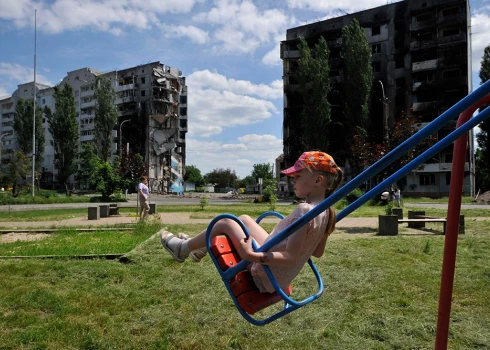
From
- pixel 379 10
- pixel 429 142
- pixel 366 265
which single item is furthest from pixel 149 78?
pixel 366 265

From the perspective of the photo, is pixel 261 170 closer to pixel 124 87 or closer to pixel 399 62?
pixel 124 87

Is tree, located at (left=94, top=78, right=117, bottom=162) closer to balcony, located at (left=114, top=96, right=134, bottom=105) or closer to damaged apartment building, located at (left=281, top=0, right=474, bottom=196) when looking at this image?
balcony, located at (left=114, top=96, right=134, bottom=105)

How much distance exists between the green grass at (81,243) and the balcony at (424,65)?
130 feet

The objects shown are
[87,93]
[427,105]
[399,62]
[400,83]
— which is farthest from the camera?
[87,93]

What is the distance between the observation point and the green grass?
300 inches

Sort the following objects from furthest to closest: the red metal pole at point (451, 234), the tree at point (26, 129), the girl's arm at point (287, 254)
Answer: the tree at point (26, 129) → the red metal pole at point (451, 234) → the girl's arm at point (287, 254)

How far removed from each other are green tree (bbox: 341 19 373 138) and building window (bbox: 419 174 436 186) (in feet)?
24.5

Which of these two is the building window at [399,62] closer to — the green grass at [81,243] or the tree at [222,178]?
the green grass at [81,243]

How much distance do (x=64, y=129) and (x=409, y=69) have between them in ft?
137

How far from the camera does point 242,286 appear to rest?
115 inches

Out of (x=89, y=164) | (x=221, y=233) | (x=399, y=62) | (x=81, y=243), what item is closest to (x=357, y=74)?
(x=399, y=62)

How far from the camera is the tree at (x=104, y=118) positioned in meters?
58.9

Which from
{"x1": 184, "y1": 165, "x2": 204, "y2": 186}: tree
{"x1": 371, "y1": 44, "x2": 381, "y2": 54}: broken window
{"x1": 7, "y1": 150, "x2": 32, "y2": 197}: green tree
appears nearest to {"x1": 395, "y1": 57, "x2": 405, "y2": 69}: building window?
{"x1": 371, "y1": 44, "x2": 381, "y2": 54}: broken window

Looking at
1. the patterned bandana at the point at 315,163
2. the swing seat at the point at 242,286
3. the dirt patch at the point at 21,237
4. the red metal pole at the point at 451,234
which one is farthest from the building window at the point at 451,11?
the swing seat at the point at 242,286
